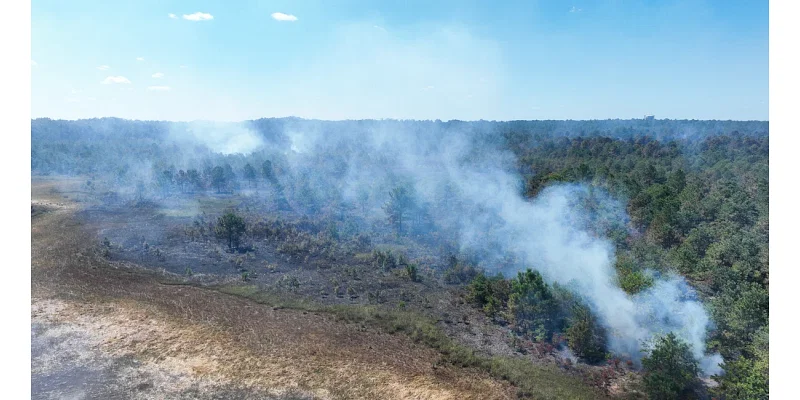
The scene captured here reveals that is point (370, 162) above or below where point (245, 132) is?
below

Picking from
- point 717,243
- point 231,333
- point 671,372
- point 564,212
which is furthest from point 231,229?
point 717,243

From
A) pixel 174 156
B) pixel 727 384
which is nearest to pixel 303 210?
pixel 727 384

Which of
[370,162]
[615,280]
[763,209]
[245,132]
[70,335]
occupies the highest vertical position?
[245,132]

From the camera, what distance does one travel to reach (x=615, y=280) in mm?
29375

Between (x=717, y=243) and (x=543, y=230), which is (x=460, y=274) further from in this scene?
(x=717, y=243)

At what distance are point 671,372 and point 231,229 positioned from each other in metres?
37.2

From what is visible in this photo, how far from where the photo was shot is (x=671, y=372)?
20.6 metres

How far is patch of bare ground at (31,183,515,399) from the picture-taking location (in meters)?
21.5

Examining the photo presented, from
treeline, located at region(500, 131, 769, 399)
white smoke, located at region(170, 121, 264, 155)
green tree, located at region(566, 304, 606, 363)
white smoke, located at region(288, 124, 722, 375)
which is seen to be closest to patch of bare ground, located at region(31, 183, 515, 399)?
green tree, located at region(566, 304, 606, 363)

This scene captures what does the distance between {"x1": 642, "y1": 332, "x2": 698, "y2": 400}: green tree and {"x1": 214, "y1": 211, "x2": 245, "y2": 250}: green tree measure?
1425 inches

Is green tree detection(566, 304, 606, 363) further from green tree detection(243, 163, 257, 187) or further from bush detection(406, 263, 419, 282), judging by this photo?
green tree detection(243, 163, 257, 187)

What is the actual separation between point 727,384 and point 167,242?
4590 centimetres

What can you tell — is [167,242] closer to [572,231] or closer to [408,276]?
[408,276]

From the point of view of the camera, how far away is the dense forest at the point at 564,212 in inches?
946
